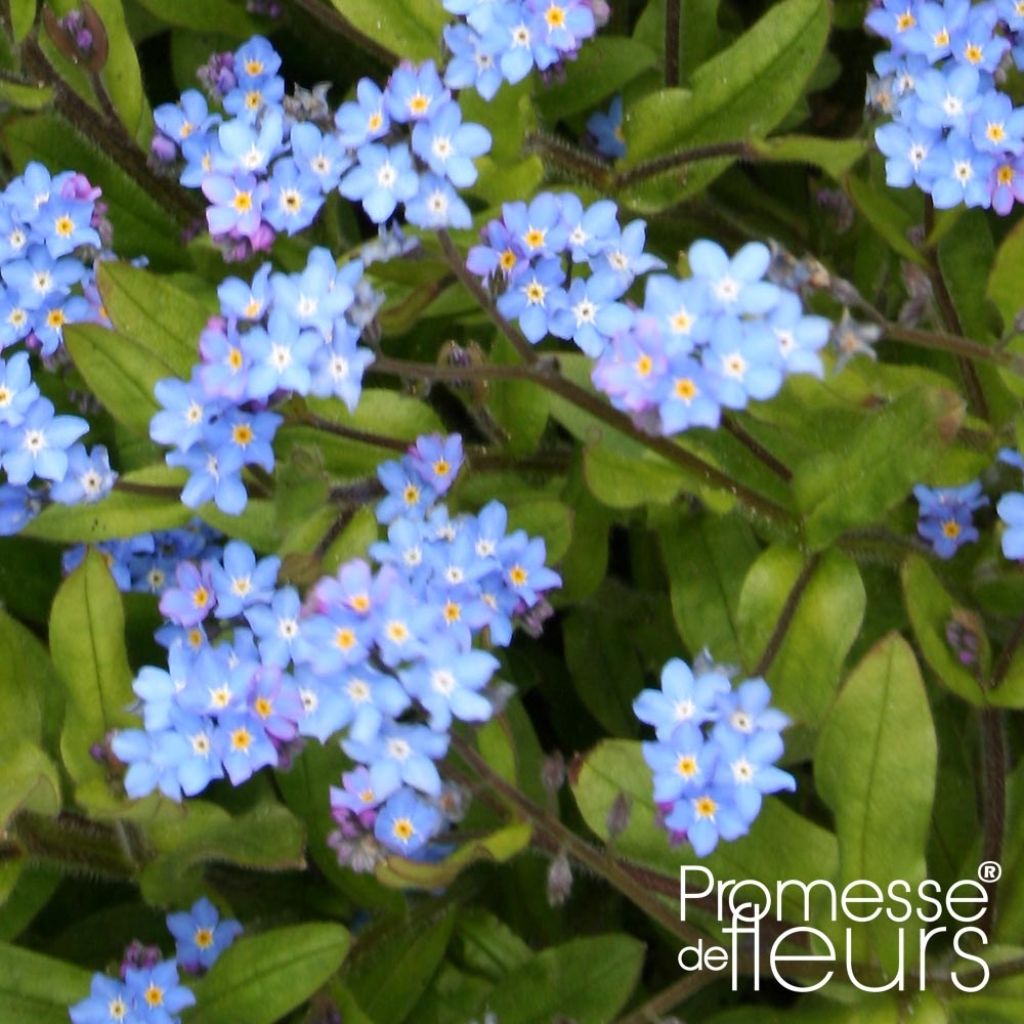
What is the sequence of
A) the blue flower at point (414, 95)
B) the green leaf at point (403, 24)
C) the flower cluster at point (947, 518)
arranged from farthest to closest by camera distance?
the green leaf at point (403, 24)
the flower cluster at point (947, 518)
the blue flower at point (414, 95)

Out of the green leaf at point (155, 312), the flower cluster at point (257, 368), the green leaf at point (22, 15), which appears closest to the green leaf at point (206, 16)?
the green leaf at point (22, 15)

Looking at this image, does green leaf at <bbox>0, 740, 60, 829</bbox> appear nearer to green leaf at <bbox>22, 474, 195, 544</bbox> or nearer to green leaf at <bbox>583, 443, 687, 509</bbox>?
green leaf at <bbox>22, 474, 195, 544</bbox>

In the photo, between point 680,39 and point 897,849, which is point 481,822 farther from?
point 680,39

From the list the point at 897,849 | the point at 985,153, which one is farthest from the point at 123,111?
the point at 897,849

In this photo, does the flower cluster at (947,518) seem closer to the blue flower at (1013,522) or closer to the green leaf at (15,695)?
the blue flower at (1013,522)

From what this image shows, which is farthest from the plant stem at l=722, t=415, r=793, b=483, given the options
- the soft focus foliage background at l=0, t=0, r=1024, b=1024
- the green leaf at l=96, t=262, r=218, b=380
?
the green leaf at l=96, t=262, r=218, b=380

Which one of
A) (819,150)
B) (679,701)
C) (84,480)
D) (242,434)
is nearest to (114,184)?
(84,480)
